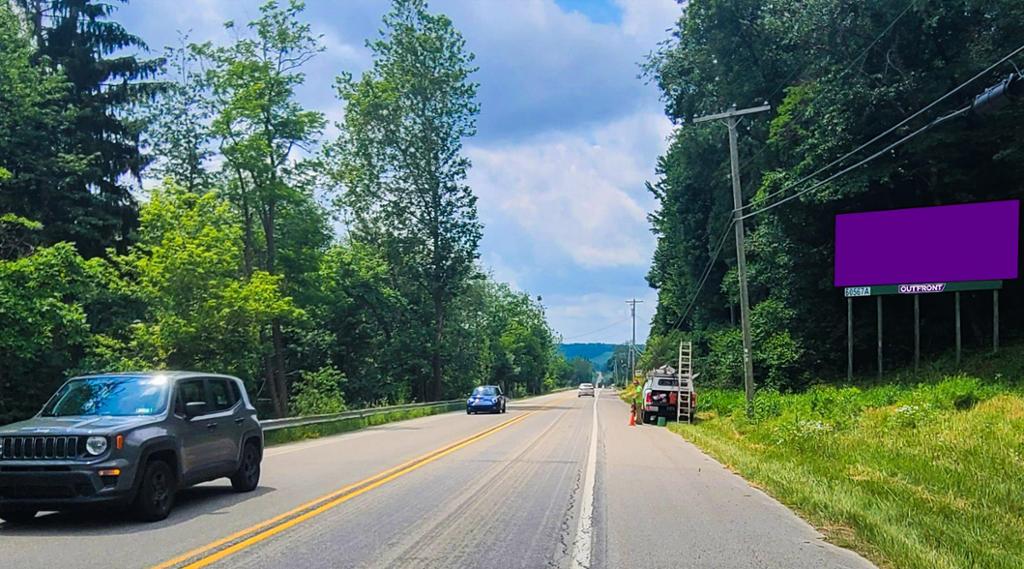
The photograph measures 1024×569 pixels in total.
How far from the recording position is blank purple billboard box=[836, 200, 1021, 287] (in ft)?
84.0

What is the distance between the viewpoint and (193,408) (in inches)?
388

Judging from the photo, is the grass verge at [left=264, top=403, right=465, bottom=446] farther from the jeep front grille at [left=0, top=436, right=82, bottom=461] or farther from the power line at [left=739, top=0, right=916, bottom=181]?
the power line at [left=739, top=0, right=916, bottom=181]

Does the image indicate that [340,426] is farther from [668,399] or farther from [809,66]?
[809,66]

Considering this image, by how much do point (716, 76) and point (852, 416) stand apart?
2381cm

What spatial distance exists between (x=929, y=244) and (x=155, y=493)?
26.6 m

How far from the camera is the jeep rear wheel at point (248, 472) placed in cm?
1122

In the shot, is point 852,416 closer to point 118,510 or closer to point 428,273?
point 118,510

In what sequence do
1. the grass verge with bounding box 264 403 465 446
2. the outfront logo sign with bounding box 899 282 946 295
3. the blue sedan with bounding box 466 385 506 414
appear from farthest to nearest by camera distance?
the blue sedan with bounding box 466 385 506 414 → the outfront logo sign with bounding box 899 282 946 295 → the grass verge with bounding box 264 403 465 446

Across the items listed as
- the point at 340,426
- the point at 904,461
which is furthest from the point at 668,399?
the point at 904,461

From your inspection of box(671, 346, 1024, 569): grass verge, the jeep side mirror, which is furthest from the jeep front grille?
box(671, 346, 1024, 569): grass verge

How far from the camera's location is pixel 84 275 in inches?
942

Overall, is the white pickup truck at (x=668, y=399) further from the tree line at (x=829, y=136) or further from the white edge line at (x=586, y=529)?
the white edge line at (x=586, y=529)

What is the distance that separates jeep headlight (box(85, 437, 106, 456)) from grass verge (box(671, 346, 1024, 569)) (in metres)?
7.98

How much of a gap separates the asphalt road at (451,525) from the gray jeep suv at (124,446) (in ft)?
1.25
